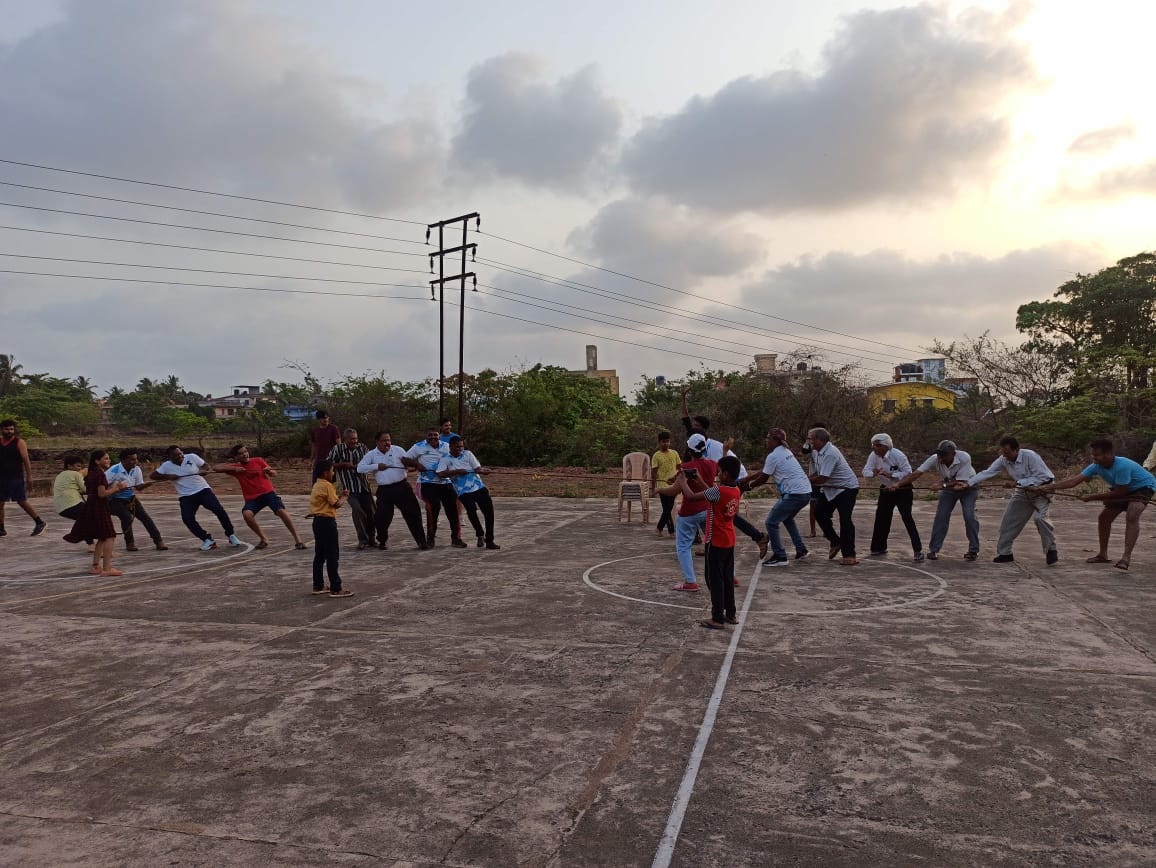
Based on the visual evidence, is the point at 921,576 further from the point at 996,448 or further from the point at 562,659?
the point at 996,448

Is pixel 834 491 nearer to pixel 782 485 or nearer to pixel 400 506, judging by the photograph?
pixel 782 485

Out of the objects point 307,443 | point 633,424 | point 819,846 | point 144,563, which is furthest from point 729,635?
point 307,443

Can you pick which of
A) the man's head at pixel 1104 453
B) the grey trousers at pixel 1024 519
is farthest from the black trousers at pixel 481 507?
the man's head at pixel 1104 453

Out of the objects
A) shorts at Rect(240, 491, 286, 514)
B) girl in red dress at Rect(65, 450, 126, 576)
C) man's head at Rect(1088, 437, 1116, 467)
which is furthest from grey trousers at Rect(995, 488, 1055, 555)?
girl in red dress at Rect(65, 450, 126, 576)

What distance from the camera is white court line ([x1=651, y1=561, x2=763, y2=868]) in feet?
11.3

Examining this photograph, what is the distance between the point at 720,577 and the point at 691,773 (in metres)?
3.00

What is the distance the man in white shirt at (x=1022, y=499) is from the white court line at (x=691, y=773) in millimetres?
5344

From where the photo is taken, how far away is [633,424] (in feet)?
96.8

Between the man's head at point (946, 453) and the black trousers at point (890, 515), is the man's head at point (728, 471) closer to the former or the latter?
the black trousers at point (890, 515)

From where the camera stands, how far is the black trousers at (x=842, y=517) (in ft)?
33.6

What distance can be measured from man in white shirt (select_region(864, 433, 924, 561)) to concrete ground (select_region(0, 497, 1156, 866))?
1695 mm

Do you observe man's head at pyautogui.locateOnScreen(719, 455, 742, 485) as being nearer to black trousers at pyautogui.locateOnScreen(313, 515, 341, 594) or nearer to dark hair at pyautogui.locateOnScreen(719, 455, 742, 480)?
dark hair at pyautogui.locateOnScreen(719, 455, 742, 480)

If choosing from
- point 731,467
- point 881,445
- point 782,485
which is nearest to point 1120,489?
point 881,445

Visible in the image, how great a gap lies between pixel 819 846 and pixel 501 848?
1324mm
